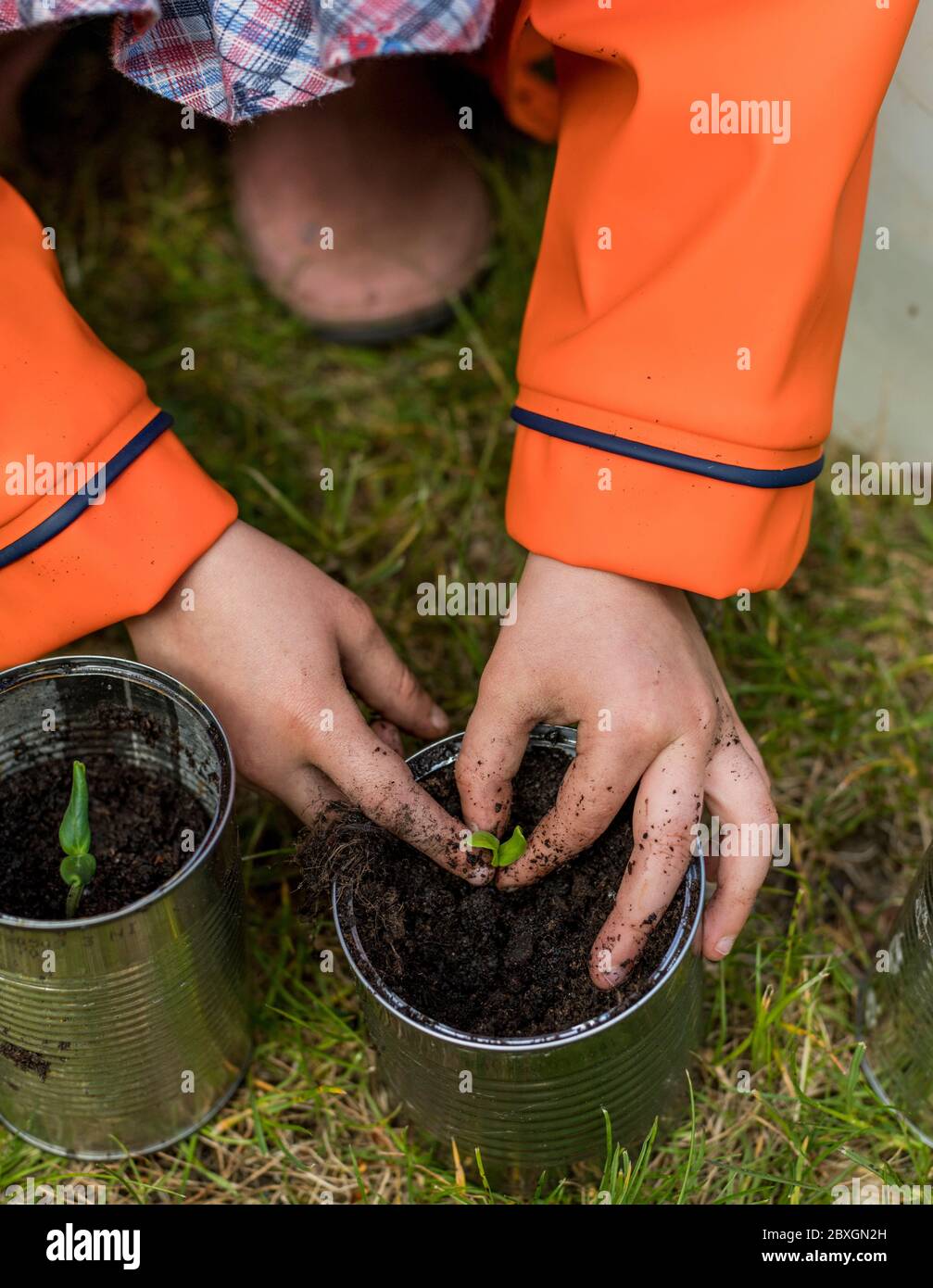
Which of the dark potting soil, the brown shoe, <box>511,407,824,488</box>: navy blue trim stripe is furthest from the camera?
the brown shoe

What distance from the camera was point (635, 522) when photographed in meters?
1.15

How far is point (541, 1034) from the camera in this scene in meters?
1.10

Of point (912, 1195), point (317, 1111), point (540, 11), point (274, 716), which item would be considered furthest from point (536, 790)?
point (540, 11)

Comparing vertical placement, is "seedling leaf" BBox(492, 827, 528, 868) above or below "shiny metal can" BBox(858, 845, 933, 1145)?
above

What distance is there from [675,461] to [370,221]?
3.74 feet

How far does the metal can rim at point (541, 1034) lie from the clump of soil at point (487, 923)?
0.02 meters

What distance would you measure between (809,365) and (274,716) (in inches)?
23.9

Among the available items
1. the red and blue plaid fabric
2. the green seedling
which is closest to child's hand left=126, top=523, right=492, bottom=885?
the green seedling

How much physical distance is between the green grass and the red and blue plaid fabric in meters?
0.68

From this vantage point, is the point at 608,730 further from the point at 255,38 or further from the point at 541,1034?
the point at 255,38

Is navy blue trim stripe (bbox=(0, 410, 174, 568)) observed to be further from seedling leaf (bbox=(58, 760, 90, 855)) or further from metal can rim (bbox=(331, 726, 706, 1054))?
metal can rim (bbox=(331, 726, 706, 1054))

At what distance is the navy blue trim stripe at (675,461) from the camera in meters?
1.13

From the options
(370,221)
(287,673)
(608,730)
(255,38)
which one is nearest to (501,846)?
(608,730)

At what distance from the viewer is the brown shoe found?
2.04 meters
